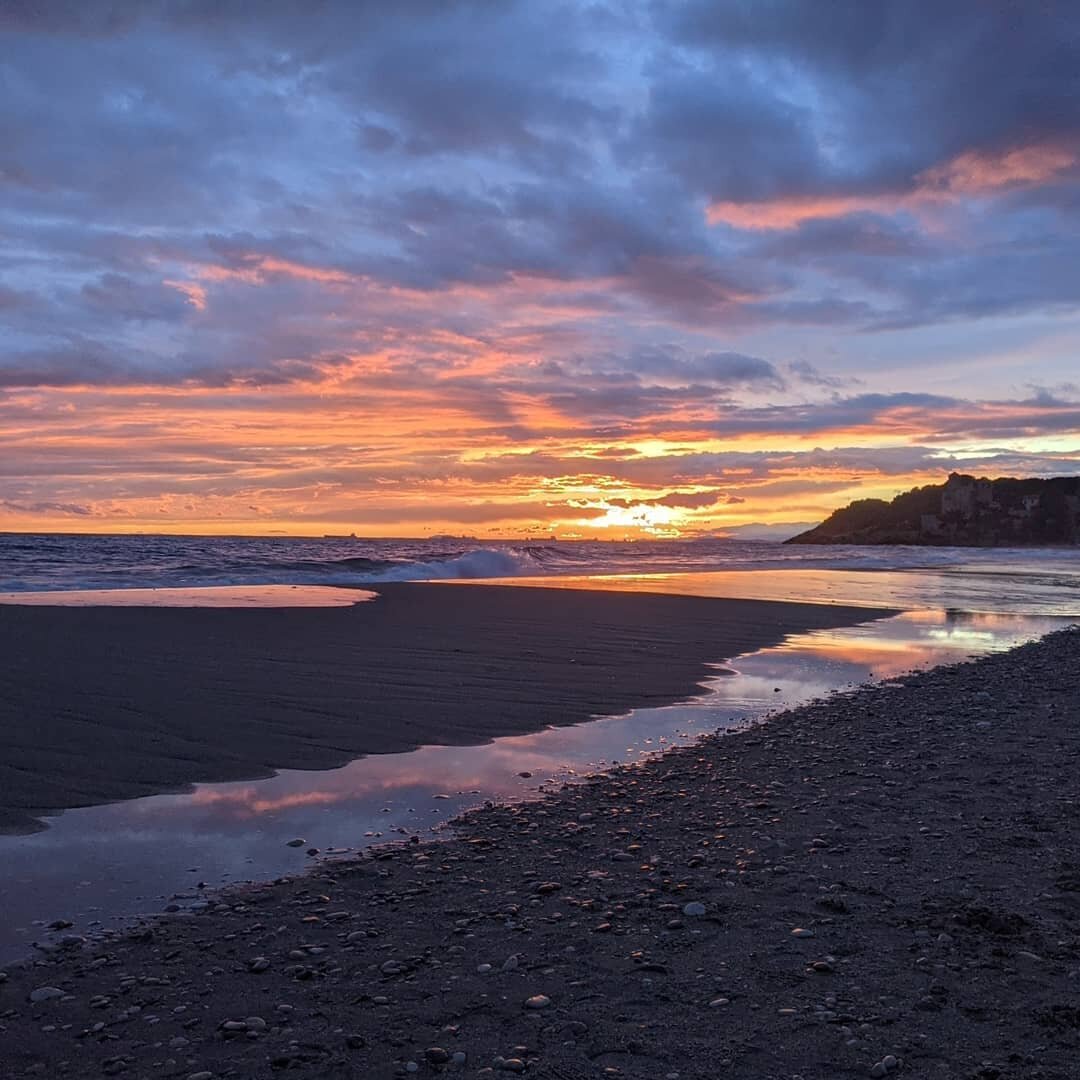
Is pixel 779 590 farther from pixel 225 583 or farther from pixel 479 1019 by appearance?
pixel 479 1019

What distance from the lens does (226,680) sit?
11688mm

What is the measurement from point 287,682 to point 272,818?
4.98 meters

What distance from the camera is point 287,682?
38.6ft

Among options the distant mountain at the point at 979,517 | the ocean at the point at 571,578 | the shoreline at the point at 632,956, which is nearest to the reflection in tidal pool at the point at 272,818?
the shoreline at the point at 632,956

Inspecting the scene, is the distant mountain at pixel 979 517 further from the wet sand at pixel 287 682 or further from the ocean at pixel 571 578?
the wet sand at pixel 287 682

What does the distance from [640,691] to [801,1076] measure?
8844mm

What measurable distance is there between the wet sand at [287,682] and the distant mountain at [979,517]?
3867 inches

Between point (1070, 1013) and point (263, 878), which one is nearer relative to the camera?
point (1070, 1013)

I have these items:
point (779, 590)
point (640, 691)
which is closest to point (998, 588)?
point (779, 590)

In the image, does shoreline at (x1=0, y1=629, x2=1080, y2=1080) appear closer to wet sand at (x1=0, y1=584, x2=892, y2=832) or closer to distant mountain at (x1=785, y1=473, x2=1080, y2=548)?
wet sand at (x1=0, y1=584, x2=892, y2=832)

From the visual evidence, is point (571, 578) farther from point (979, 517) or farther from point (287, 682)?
point (979, 517)

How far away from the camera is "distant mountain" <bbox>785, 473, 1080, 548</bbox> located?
10838cm

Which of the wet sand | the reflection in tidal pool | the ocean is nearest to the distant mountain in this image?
the ocean

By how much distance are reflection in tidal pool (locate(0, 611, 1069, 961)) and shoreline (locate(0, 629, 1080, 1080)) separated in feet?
1.33
